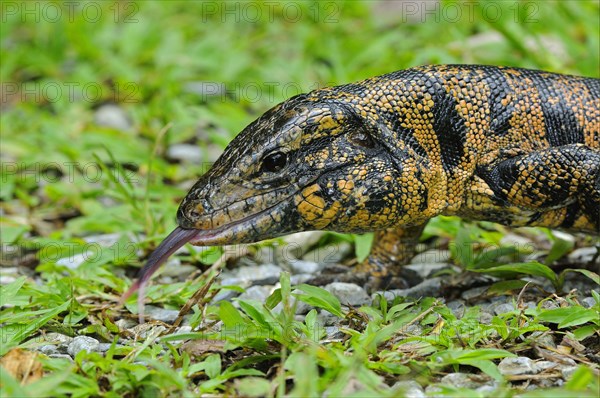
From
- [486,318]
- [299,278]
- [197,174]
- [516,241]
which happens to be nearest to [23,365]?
[299,278]

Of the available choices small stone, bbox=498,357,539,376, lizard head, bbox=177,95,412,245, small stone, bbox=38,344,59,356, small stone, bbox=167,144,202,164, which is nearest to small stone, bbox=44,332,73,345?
small stone, bbox=38,344,59,356

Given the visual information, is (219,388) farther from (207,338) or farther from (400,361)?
(400,361)

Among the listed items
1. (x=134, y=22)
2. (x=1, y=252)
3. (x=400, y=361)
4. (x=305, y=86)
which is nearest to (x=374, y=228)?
(x=400, y=361)

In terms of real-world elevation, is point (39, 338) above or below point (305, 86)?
below

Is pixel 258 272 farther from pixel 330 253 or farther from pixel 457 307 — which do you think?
pixel 457 307

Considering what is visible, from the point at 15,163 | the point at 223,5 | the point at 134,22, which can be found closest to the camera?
the point at 15,163

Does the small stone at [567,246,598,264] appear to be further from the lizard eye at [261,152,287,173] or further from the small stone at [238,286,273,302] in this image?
the lizard eye at [261,152,287,173]
